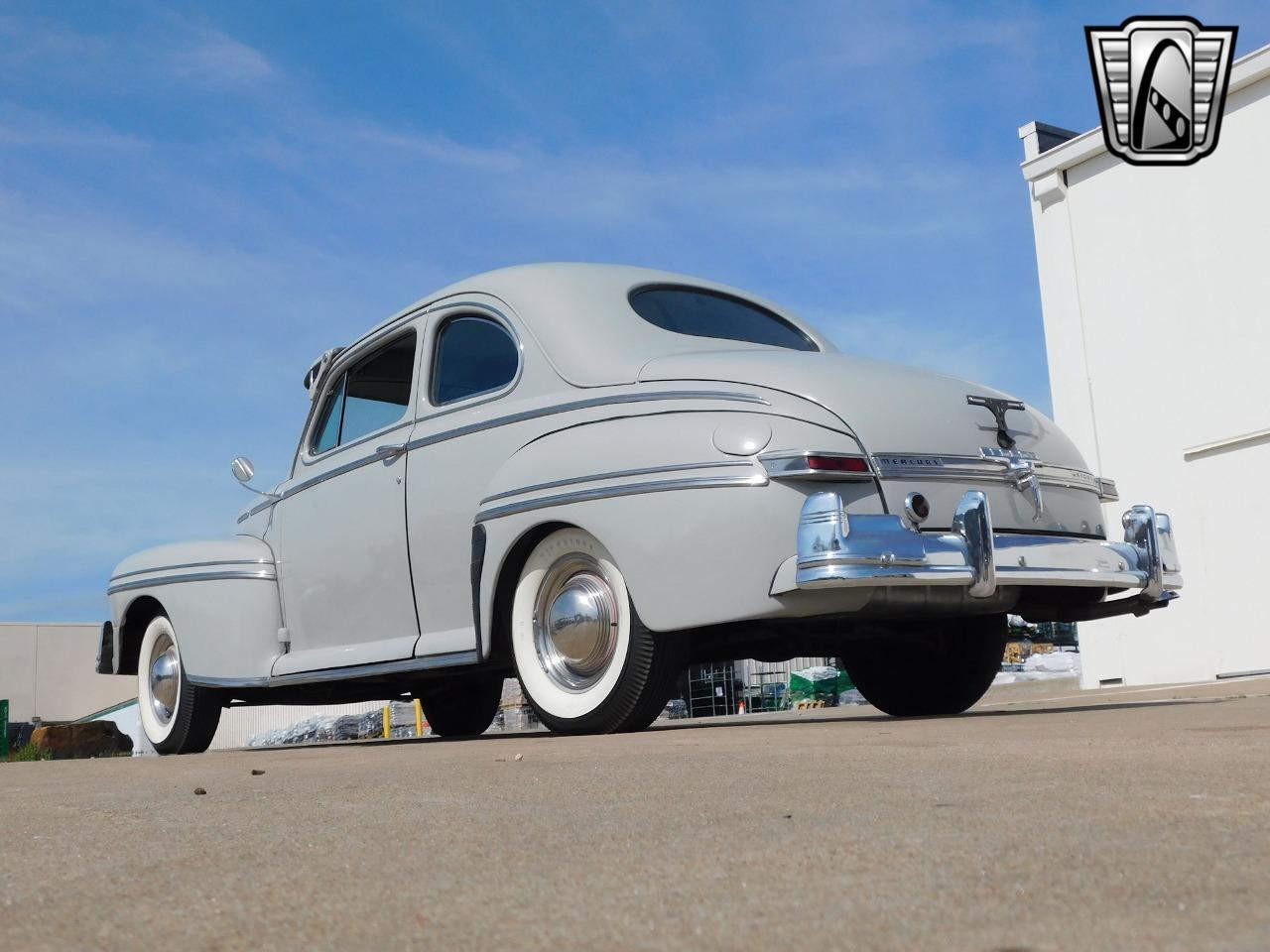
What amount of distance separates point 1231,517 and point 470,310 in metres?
9.35

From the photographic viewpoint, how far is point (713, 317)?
5.83 meters

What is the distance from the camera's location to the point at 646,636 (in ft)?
15.1

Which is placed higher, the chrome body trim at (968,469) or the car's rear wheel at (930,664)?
the chrome body trim at (968,469)

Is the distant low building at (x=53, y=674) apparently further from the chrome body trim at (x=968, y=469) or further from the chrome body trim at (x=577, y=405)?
the chrome body trim at (x=968, y=469)

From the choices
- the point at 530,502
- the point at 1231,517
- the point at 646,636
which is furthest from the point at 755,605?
the point at 1231,517

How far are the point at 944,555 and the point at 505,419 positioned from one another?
1856 millimetres

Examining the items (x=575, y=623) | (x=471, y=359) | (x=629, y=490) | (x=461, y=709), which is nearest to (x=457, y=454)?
(x=471, y=359)

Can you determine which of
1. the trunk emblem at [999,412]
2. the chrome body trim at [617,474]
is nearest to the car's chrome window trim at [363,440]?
the chrome body trim at [617,474]

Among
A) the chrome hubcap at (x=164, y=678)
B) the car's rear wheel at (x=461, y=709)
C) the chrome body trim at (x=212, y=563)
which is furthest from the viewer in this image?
the car's rear wheel at (x=461, y=709)

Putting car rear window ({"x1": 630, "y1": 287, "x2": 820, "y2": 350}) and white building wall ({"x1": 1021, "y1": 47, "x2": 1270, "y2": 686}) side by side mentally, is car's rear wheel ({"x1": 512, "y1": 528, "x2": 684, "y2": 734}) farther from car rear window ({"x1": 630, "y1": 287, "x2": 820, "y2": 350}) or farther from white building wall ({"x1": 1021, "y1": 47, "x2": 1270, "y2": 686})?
white building wall ({"x1": 1021, "y1": 47, "x2": 1270, "y2": 686})

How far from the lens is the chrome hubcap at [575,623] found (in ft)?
15.8
